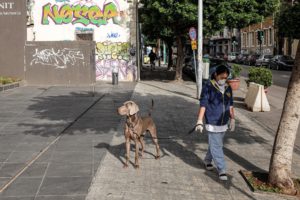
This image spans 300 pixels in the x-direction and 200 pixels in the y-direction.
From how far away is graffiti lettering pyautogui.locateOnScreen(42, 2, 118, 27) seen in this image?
81.2ft

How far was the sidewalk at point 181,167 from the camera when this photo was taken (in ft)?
20.4

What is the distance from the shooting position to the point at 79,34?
82.6 feet

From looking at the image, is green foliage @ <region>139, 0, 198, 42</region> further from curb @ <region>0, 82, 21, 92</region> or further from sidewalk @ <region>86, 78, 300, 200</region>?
sidewalk @ <region>86, 78, 300, 200</region>

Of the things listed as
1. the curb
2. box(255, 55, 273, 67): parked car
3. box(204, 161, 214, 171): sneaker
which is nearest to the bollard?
the curb

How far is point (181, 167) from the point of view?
754cm

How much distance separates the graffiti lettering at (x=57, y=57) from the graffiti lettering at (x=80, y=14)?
9.61 feet

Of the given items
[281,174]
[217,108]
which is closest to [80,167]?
[217,108]

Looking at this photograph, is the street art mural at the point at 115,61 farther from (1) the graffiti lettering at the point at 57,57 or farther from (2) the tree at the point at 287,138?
(2) the tree at the point at 287,138

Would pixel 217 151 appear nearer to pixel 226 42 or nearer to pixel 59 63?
pixel 59 63

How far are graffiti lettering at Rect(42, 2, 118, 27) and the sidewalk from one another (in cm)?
1371

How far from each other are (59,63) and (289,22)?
83.1 feet

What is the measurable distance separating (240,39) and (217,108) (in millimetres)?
70520

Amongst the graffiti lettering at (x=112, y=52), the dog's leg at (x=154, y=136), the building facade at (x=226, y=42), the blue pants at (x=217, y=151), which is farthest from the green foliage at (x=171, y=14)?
the building facade at (x=226, y=42)

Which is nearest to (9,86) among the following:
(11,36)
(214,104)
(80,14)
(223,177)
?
(11,36)
